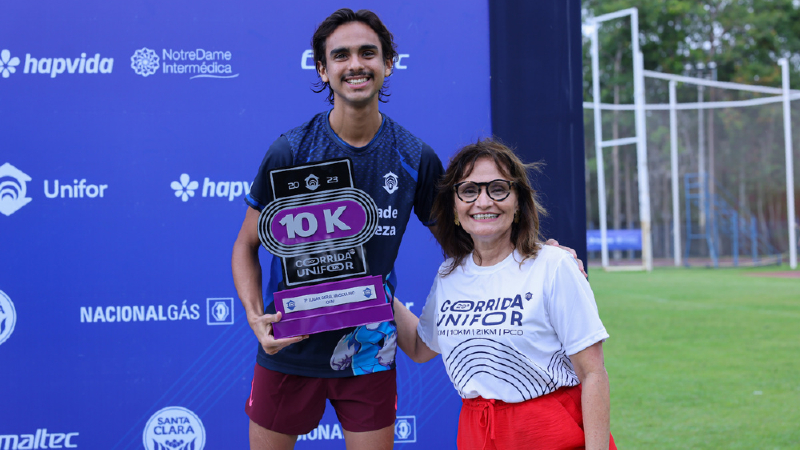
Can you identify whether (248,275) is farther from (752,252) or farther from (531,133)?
(752,252)

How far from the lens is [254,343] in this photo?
120 inches

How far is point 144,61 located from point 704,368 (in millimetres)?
5680

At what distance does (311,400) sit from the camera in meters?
2.12

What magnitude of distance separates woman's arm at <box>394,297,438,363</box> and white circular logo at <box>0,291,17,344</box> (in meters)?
1.82

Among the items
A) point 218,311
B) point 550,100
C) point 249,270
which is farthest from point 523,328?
point 218,311

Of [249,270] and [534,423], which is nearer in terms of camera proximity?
[534,423]

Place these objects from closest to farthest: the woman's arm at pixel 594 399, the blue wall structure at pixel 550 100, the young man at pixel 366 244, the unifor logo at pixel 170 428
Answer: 1. the woman's arm at pixel 594 399
2. the young man at pixel 366 244
3. the blue wall structure at pixel 550 100
4. the unifor logo at pixel 170 428

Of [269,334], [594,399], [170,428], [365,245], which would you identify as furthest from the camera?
[170,428]

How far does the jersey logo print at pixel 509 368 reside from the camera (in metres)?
1.79

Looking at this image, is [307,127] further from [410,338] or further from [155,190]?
[155,190]

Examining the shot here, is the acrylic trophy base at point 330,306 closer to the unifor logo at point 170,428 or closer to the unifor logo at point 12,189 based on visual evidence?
the unifor logo at point 170,428

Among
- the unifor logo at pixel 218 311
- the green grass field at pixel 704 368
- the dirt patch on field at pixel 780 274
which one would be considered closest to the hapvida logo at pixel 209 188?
the unifor logo at pixel 218 311

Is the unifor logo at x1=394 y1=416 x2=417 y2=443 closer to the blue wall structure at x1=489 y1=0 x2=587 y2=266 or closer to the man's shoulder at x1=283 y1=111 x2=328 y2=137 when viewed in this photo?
the blue wall structure at x1=489 y1=0 x2=587 y2=266

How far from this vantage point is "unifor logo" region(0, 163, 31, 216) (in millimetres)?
2934
